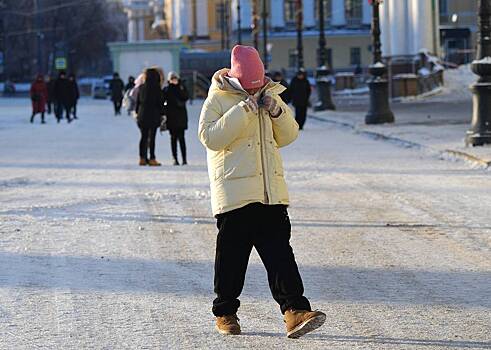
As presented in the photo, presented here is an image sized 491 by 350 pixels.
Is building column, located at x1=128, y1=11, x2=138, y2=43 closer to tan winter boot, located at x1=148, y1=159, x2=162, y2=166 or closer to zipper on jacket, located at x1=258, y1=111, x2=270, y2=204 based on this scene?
tan winter boot, located at x1=148, y1=159, x2=162, y2=166

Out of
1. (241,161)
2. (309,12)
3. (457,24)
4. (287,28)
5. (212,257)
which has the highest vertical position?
(309,12)

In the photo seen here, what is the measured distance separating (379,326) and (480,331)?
1.84ft

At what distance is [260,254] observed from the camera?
6.73 metres

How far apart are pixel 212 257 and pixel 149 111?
962cm

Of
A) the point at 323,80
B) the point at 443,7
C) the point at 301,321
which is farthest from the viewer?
the point at 443,7

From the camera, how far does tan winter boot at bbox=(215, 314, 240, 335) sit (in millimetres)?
6688

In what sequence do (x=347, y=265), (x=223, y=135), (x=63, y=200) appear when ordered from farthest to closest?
(x=63, y=200), (x=347, y=265), (x=223, y=135)

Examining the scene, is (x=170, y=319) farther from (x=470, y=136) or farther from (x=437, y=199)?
(x=470, y=136)

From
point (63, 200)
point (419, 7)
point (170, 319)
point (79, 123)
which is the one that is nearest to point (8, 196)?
point (63, 200)

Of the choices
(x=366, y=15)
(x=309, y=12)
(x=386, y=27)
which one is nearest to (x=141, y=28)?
(x=309, y=12)

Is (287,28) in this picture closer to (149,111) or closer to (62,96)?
(62,96)

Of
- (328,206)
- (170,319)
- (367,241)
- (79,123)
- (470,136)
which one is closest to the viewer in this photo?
(170,319)

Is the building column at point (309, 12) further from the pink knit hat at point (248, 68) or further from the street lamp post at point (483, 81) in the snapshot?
the pink knit hat at point (248, 68)

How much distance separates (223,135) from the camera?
21.6ft
